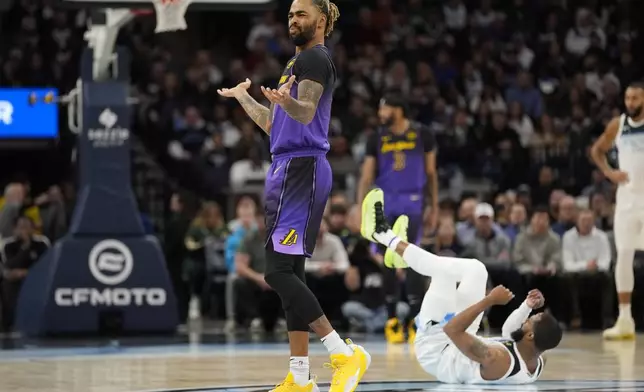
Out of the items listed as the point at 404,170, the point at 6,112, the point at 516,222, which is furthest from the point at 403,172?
the point at 6,112

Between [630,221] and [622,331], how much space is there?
107 centimetres

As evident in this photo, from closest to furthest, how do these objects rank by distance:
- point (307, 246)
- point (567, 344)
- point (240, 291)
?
point (307, 246) → point (567, 344) → point (240, 291)

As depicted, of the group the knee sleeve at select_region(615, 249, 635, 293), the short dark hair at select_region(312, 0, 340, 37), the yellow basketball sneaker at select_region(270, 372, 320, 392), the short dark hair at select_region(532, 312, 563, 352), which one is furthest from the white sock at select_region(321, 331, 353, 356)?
the knee sleeve at select_region(615, 249, 635, 293)

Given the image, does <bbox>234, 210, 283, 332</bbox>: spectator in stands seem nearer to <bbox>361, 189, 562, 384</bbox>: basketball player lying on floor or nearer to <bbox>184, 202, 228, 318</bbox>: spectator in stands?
<bbox>184, 202, 228, 318</bbox>: spectator in stands

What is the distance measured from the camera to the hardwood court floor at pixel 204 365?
9.09 meters

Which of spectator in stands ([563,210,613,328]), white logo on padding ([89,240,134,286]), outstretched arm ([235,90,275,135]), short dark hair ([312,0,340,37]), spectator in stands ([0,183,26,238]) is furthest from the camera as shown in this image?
spectator in stands ([0,183,26,238])

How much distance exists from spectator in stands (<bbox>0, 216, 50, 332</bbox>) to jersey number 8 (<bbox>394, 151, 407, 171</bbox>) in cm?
477

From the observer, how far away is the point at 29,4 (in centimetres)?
2386

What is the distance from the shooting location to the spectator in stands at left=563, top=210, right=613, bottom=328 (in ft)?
50.6

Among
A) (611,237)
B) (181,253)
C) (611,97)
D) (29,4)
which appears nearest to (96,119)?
(181,253)

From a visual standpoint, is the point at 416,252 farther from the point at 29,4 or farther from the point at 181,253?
the point at 29,4

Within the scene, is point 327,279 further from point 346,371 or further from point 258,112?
point 346,371

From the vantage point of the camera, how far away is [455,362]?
8945 mm

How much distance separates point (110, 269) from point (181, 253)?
3.51 metres
